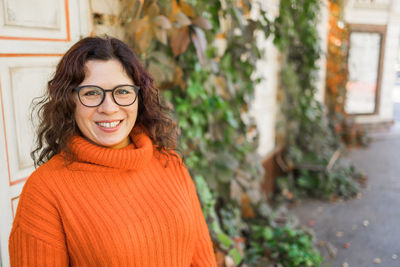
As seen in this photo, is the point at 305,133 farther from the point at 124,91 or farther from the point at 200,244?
the point at 124,91

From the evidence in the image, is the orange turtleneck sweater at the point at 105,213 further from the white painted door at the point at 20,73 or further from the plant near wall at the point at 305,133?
the plant near wall at the point at 305,133

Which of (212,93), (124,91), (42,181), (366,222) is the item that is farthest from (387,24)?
(42,181)

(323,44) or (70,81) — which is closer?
(70,81)

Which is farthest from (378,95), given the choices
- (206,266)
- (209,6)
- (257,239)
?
(206,266)

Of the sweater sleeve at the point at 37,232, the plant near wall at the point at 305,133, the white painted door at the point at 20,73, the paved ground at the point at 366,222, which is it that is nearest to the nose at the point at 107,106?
the sweater sleeve at the point at 37,232

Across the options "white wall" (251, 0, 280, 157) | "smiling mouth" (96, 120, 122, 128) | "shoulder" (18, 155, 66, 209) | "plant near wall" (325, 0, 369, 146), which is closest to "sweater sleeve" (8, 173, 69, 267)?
"shoulder" (18, 155, 66, 209)

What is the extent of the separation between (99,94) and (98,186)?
0.30 metres

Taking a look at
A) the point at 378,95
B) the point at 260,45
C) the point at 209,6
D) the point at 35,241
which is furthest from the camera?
the point at 378,95

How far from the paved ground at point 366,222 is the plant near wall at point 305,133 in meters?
0.31

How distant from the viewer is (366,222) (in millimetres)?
4105

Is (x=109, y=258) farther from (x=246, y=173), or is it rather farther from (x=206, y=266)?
(x=246, y=173)

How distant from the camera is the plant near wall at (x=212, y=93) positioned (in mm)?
2094

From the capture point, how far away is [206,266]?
4.87 ft

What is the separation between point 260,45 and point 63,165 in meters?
3.64
